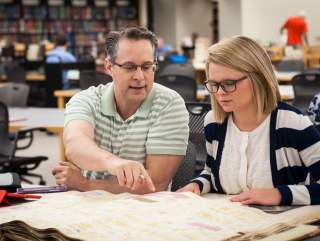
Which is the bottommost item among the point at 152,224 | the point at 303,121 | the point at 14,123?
the point at 14,123

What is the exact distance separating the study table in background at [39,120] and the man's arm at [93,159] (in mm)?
2183

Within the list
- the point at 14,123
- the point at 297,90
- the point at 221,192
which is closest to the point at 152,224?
the point at 221,192

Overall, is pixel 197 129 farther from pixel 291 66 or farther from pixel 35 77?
pixel 35 77

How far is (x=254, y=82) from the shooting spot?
7.23 feet

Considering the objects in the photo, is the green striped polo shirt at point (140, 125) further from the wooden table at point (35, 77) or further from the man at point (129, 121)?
the wooden table at point (35, 77)

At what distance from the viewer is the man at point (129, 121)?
2477 mm

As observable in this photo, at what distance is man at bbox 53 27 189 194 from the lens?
2477mm

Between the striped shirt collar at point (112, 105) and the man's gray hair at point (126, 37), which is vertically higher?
the man's gray hair at point (126, 37)

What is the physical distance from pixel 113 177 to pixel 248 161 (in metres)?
0.49

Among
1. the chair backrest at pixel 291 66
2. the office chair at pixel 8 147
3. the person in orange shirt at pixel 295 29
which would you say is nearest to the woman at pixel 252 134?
the office chair at pixel 8 147

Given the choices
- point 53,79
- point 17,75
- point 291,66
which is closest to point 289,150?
point 291,66

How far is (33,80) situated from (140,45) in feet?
32.5

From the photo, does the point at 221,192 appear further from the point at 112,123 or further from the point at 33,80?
the point at 33,80

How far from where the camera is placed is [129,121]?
2.60m
